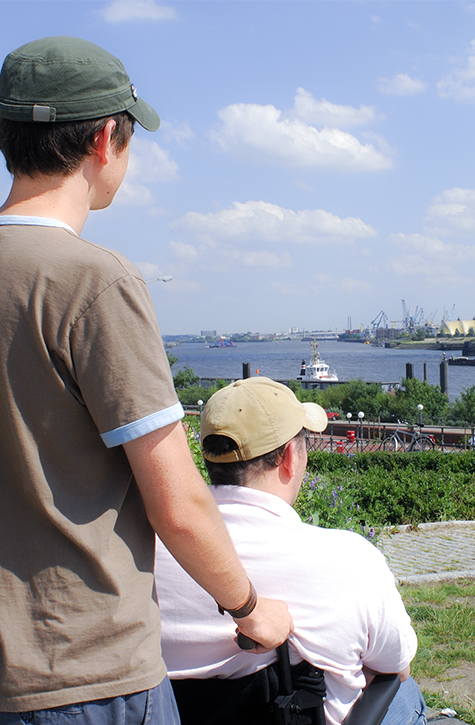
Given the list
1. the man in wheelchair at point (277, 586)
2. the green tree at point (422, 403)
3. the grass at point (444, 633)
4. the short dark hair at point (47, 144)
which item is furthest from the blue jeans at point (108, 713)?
the green tree at point (422, 403)

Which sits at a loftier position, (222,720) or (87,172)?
(87,172)

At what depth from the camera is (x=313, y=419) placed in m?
1.94

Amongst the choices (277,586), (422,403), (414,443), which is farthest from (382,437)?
(277,586)

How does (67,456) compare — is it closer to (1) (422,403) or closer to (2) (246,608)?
(2) (246,608)

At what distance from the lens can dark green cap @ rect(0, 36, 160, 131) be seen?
1186 mm

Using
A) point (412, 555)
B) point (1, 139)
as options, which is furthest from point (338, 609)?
point (412, 555)

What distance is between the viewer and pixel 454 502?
8891 mm

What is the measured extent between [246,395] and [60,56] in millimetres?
964

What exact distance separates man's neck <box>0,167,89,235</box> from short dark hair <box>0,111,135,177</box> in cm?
2

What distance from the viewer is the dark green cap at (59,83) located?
46.7 inches

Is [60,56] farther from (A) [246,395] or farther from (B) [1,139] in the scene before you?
(A) [246,395]

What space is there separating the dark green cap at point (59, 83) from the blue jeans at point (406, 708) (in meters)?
1.79

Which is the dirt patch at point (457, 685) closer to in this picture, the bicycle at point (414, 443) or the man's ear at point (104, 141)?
the man's ear at point (104, 141)

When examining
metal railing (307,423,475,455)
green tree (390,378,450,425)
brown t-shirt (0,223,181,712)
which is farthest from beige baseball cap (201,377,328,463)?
green tree (390,378,450,425)
